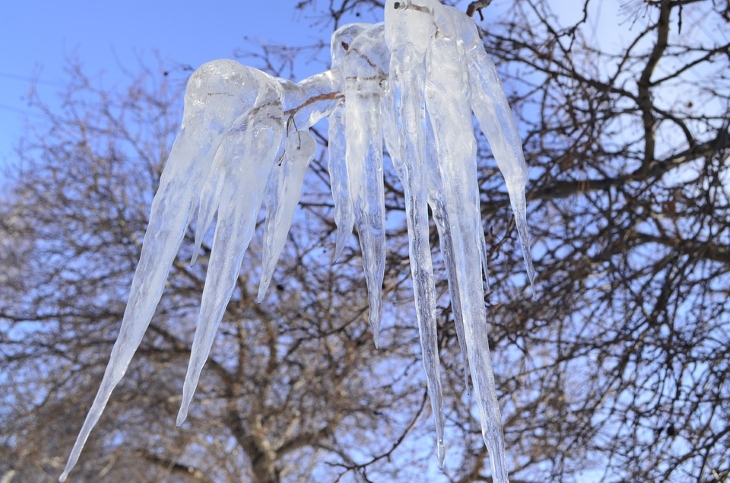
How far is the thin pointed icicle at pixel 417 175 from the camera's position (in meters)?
2.01

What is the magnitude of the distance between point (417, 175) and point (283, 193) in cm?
74

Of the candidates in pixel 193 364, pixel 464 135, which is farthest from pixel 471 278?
pixel 193 364

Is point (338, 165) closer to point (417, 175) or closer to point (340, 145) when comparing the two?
point (340, 145)

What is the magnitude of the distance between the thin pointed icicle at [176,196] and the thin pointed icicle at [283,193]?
0.33 meters

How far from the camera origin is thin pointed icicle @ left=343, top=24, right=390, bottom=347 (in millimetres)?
2285

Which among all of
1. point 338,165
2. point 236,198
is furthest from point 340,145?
point 236,198

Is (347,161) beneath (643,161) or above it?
beneath

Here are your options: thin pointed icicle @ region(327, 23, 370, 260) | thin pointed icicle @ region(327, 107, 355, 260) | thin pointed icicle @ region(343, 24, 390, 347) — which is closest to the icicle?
thin pointed icicle @ region(343, 24, 390, 347)

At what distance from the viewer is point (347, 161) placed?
2.31 m

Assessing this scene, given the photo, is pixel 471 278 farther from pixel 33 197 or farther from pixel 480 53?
pixel 33 197

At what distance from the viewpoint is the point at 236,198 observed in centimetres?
231

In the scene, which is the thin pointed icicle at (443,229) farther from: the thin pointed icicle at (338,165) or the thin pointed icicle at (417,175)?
the thin pointed icicle at (338,165)

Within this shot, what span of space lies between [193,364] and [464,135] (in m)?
1.05

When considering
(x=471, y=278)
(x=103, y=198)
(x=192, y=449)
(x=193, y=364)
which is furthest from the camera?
(x=192, y=449)
